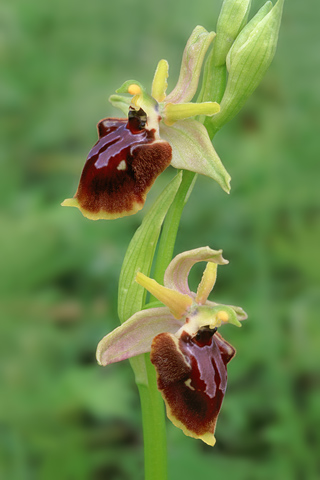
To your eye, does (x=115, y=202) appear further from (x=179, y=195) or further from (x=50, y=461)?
(x=50, y=461)

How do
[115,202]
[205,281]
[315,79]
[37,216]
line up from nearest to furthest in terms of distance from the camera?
[115,202] < [205,281] < [37,216] < [315,79]

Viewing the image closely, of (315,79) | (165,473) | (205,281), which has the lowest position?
(165,473)

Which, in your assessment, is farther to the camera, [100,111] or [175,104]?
[100,111]

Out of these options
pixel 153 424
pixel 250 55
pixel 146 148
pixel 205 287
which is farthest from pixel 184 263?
pixel 250 55

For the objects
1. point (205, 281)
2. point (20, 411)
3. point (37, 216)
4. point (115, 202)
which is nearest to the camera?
point (115, 202)

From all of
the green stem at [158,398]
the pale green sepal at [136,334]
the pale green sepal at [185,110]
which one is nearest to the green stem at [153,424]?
the green stem at [158,398]

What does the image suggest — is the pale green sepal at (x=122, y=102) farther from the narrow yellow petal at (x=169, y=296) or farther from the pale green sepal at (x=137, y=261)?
the narrow yellow petal at (x=169, y=296)

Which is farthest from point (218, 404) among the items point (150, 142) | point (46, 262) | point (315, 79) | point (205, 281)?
point (315, 79)

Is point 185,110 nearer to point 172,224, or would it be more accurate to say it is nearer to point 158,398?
point 172,224
